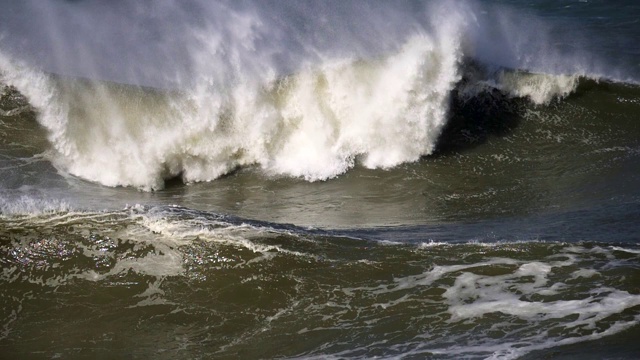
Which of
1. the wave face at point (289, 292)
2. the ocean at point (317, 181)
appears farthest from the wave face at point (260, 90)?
the wave face at point (289, 292)

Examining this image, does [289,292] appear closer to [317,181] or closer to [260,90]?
[317,181]

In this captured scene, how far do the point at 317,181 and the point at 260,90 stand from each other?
192 centimetres

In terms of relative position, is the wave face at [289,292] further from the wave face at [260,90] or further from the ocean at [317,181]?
the wave face at [260,90]

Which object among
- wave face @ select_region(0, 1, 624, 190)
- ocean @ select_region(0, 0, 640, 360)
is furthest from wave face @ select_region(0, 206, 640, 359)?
wave face @ select_region(0, 1, 624, 190)

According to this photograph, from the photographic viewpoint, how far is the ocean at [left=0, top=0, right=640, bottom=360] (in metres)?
7.50

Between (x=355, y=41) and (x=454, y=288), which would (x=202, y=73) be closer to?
(x=355, y=41)

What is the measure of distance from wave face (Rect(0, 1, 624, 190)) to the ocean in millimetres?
34

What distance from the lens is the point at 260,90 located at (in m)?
12.7

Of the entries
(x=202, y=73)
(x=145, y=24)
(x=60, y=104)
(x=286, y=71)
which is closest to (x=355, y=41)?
(x=286, y=71)

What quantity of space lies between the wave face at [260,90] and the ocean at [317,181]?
3cm

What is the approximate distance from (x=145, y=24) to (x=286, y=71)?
323 centimetres

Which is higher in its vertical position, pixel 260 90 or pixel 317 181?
pixel 260 90

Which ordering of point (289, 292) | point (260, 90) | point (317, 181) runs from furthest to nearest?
point (260, 90) < point (317, 181) < point (289, 292)

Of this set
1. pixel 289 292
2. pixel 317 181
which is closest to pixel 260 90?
pixel 317 181
